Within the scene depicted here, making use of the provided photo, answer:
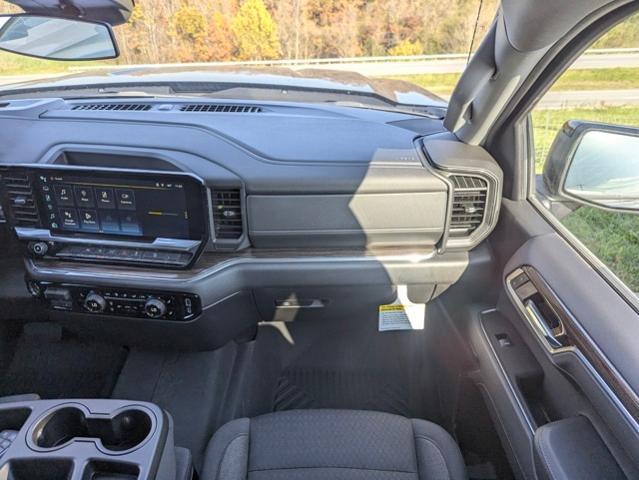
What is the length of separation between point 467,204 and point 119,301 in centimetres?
139

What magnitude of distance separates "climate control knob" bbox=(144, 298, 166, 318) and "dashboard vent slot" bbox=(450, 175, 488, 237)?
1148mm

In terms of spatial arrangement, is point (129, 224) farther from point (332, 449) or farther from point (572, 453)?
point (572, 453)

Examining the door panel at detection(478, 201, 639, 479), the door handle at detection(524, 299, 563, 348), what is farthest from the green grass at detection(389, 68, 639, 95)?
the door handle at detection(524, 299, 563, 348)

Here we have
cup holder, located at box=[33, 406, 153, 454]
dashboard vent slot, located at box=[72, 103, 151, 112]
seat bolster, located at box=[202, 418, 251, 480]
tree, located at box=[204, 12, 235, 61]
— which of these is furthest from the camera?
tree, located at box=[204, 12, 235, 61]

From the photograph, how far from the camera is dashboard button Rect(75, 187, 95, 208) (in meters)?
1.74

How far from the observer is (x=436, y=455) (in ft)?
4.93

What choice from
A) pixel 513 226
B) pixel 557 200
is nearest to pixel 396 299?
pixel 513 226

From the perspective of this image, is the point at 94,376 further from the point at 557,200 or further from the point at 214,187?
the point at 557,200

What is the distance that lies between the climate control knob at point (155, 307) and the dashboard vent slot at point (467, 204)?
115cm

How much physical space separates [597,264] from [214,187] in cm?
124

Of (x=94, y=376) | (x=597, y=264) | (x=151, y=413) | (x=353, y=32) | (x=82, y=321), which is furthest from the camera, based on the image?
(x=353, y=32)

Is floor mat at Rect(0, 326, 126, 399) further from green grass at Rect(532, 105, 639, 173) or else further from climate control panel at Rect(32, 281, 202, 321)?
green grass at Rect(532, 105, 639, 173)

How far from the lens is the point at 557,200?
1.76 metres

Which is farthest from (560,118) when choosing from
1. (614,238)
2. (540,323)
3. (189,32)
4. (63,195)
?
(189,32)
